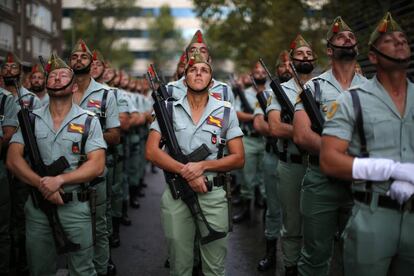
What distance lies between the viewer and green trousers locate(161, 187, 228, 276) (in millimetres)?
3795

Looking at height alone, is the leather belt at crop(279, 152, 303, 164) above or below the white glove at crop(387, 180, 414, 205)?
below

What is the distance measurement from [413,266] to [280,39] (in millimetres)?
16222

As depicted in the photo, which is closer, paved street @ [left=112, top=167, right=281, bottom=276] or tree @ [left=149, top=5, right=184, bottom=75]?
paved street @ [left=112, top=167, right=281, bottom=276]

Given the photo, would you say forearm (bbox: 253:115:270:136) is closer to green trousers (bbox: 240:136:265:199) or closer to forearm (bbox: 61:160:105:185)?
green trousers (bbox: 240:136:265:199)

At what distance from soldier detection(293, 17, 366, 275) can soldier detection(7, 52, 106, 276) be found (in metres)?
1.68

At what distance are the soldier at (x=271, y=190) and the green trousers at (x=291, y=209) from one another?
66cm

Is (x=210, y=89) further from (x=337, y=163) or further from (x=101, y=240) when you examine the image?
(x=337, y=163)

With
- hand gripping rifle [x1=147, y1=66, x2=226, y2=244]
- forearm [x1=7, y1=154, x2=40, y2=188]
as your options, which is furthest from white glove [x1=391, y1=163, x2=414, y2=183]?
forearm [x1=7, y1=154, x2=40, y2=188]

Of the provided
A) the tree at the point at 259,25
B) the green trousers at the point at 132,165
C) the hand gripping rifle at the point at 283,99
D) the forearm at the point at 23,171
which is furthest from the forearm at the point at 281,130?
the tree at the point at 259,25

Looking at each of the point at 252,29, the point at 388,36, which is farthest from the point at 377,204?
the point at 252,29

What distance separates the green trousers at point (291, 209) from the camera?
4.73 m

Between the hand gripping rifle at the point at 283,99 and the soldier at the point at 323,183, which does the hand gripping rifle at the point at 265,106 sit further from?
the soldier at the point at 323,183

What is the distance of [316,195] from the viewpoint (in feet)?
12.9

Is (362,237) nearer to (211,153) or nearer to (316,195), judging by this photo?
(316,195)
